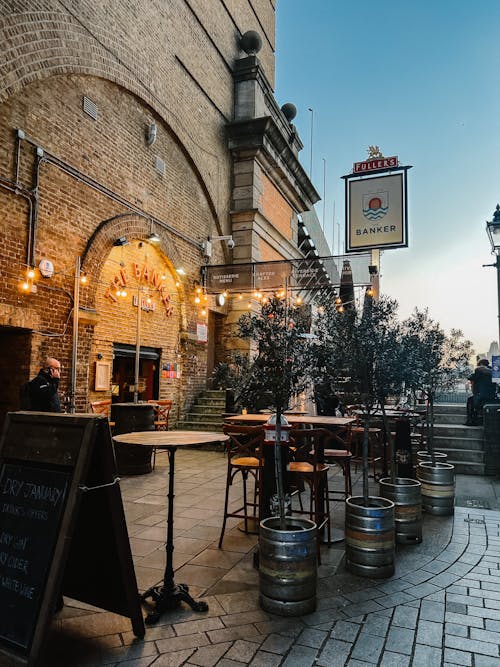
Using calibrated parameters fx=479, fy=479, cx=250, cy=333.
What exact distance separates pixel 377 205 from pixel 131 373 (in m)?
8.64

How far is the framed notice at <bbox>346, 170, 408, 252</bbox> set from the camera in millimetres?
13852

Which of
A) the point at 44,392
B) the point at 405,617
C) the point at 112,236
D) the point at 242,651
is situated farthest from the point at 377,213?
the point at 242,651

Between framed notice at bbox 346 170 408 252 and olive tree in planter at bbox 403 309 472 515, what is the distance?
24.6ft

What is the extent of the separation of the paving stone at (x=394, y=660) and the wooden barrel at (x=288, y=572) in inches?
23.3

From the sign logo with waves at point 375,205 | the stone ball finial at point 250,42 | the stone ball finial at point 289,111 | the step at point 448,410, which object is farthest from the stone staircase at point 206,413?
the stone ball finial at point 289,111

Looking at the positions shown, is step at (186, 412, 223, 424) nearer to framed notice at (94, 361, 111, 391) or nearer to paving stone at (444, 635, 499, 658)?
framed notice at (94, 361, 111, 391)

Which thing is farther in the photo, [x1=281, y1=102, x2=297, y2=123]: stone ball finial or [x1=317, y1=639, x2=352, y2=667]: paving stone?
[x1=281, y1=102, x2=297, y2=123]: stone ball finial

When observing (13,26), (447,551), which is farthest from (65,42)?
(447,551)

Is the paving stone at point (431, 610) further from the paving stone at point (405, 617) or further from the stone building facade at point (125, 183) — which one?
the stone building facade at point (125, 183)

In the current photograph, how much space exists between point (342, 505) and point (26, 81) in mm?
7641

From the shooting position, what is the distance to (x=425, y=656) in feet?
8.45

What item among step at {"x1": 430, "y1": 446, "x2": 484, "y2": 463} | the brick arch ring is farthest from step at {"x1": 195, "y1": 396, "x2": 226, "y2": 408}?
step at {"x1": 430, "y1": 446, "x2": 484, "y2": 463}

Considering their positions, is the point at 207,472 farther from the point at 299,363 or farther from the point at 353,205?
the point at 353,205

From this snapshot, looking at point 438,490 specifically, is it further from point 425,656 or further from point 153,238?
point 153,238
